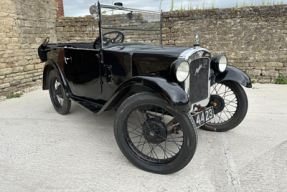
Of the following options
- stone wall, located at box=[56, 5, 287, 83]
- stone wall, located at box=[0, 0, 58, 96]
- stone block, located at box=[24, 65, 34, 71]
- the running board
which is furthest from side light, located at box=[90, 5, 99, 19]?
stone wall, located at box=[56, 5, 287, 83]

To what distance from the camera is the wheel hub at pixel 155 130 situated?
2.03 meters

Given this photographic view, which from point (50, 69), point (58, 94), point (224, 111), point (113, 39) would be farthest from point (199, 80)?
point (50, 69)

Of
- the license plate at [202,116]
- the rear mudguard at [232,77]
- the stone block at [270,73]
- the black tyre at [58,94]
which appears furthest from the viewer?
the stone block at [270,73]

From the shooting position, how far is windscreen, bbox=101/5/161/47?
Answer: 2660mm

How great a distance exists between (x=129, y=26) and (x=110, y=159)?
1.71 m

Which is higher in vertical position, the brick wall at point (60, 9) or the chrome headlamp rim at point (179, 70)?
the brick wall at point (60, 9)

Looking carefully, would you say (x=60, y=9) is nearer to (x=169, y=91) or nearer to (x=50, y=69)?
(x=50, y=69)

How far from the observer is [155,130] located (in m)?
2.06

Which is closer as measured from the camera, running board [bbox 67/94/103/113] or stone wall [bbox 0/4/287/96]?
running board [bbox 67/94/103/113]

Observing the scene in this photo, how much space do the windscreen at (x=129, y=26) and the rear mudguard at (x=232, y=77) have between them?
3.42 ft

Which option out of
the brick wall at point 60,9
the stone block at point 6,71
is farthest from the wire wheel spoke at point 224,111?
the brick wall at point 60,9

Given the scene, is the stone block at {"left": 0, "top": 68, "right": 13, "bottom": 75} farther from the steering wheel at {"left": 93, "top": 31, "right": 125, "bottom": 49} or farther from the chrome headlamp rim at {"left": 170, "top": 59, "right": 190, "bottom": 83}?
the chrome headlamp rim at {"left": 170, "top": 59, "right": 190, "bottom": 83}

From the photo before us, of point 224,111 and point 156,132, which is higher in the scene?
point 156,132

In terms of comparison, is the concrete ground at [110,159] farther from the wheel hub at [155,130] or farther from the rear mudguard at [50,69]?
the rear mudguard at [50,69]
